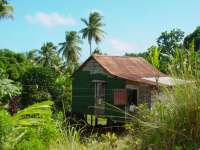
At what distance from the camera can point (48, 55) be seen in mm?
46750

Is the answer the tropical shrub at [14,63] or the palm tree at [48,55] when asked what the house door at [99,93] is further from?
the palm tree at [48,55]

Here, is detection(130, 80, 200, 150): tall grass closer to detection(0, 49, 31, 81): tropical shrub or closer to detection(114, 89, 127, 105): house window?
detection(114, 89, 127, 105): house window

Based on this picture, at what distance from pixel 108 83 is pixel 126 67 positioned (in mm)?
1467

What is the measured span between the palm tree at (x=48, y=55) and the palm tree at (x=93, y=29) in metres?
6.14

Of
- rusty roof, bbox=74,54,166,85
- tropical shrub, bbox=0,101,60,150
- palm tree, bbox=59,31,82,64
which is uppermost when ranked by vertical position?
palm tree, bbox=59,31,82,64

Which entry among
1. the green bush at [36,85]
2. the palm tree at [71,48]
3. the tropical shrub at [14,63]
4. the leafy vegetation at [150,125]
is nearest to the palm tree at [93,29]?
the palm tree at [71,48]

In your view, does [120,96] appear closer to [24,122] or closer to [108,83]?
[108,83]

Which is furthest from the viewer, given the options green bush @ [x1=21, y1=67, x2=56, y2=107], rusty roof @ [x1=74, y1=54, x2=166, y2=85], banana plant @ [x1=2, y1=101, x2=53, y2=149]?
green bush @ [x1=21, y1=67, x2=56, y2=107]

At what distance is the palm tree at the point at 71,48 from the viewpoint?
5059cm

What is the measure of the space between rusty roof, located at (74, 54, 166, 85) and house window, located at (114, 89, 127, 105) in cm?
72

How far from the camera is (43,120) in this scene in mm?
4906

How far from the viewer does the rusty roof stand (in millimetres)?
22969

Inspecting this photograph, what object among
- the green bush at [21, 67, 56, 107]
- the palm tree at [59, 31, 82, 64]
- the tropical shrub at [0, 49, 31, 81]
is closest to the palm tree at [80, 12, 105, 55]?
the palm tree at [59, 31, 82, 64]

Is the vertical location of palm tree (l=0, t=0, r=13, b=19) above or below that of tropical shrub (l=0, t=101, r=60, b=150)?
above
